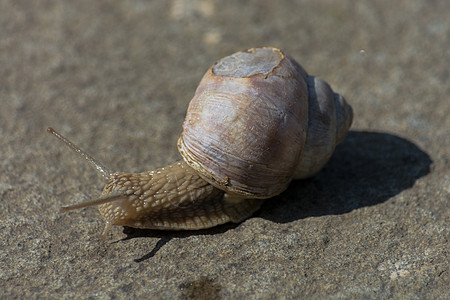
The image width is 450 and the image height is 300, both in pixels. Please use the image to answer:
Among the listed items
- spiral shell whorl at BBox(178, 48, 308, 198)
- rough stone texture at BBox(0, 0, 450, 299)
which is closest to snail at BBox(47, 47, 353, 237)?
spiral shell whorl at BBox(178, 48, 308, 198)

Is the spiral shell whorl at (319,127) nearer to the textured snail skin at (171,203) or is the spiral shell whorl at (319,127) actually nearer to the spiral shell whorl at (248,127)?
the spiral shell whorl at (248,127)

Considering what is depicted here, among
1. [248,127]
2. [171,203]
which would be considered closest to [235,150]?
[248,127]

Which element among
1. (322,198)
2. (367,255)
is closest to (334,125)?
(322,198)

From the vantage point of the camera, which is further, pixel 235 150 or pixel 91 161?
pixel 91 161

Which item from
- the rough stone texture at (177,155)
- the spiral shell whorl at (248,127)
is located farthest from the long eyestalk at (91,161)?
the spiral shell whorl at (248,127)

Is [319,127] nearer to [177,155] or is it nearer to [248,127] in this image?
[248,127]

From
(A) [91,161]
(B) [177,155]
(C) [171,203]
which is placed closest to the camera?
(C) [171,203]
